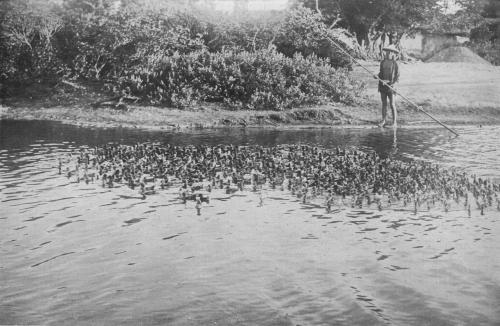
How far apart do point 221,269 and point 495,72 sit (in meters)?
23.0

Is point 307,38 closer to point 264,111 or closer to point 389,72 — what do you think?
point 264,111

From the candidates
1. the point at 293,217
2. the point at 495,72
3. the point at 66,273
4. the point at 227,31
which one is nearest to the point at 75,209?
the point at 66,273

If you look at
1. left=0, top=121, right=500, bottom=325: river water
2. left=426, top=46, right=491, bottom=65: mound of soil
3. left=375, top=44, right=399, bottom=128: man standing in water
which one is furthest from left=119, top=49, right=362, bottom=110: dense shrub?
left=426, top=46, right=491, bottom=65: mound of soil

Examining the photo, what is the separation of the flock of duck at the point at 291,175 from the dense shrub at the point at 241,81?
669 centimetres

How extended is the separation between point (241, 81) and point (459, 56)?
1563cm

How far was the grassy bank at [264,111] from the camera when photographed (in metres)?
19.5

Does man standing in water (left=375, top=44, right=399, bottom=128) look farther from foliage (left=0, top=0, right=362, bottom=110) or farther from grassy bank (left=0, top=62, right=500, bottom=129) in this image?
foliage (left=0, top=0, right=362, bottom=110)

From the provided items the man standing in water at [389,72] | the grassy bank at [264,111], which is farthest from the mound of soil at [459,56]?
the man standing in water at [389,72]

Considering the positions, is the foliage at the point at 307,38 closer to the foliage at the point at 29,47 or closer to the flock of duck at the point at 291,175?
the foliage at the point at 29,47

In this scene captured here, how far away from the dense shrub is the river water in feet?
36.2

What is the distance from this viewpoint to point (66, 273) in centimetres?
655

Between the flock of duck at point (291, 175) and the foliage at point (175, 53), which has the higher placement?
the foliage at point (175, 53)

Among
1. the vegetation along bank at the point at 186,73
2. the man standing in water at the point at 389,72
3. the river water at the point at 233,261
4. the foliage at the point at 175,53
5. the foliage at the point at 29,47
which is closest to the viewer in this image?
the river water at the point at 233,261

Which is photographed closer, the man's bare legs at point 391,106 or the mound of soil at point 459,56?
the man's bare legs at point 391,106
